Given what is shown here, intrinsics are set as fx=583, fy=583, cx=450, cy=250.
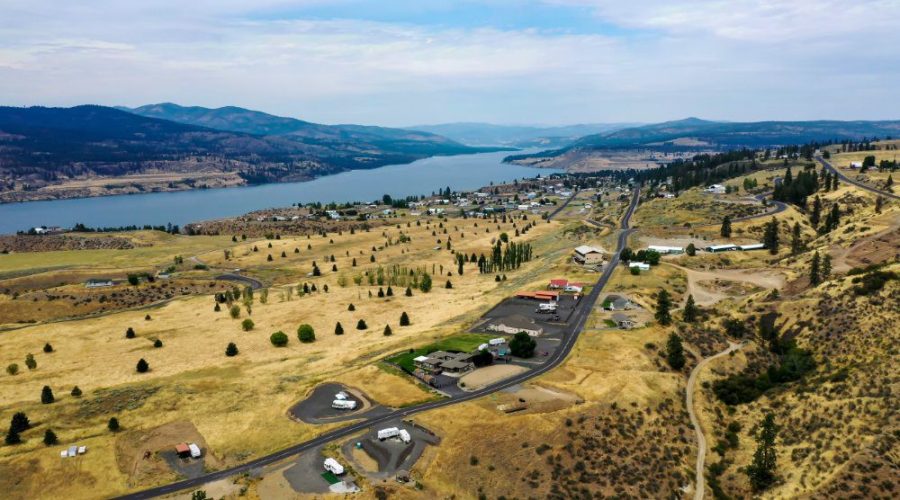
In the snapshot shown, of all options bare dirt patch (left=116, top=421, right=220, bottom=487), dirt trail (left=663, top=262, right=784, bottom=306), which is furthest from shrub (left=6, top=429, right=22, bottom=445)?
dirt trail (left=663, top=262, right=784, bottom=306)

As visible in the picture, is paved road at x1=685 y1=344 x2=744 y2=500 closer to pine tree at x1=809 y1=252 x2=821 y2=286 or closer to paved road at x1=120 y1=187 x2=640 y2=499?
paved road at x1=120 y1=187 x2=640 y2=499

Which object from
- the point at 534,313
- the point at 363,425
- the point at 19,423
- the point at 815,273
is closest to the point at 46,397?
the point at 19,423

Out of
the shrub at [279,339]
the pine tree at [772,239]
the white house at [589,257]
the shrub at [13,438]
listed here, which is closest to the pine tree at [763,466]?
the shrub at [279,339]

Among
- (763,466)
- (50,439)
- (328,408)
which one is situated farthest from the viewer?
(328,408)

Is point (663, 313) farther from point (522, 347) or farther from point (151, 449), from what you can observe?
point (151, 449)

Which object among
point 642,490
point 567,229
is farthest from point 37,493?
point 567,229

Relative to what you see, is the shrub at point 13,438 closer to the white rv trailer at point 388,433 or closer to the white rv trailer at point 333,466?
the white rv trailer at point 333,466
